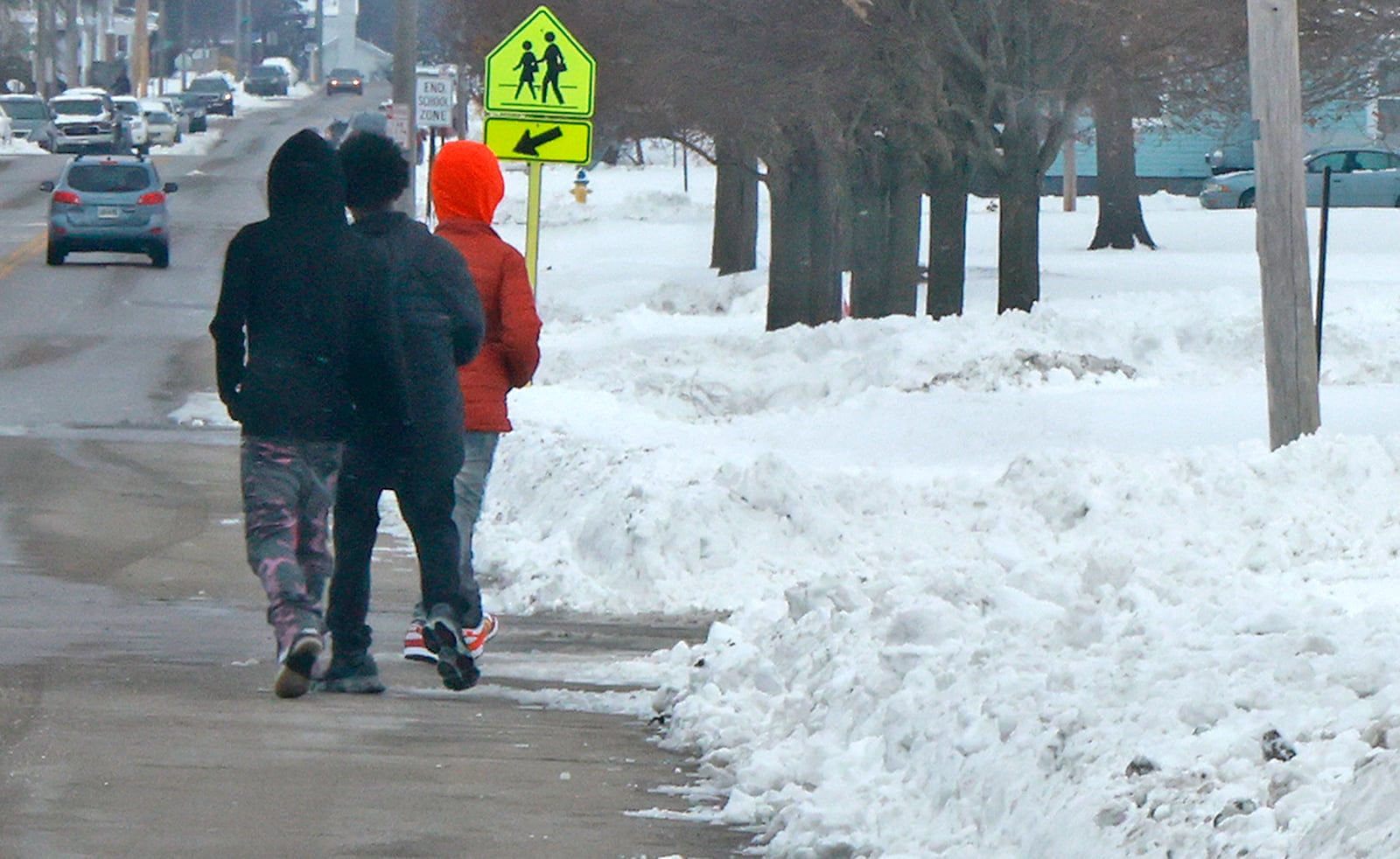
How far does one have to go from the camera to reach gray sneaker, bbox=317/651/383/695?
7945mm

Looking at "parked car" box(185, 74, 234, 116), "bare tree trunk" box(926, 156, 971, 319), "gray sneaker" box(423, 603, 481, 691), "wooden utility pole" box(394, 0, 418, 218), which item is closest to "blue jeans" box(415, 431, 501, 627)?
"gray sneaker" box(423, 603, 481, 691)

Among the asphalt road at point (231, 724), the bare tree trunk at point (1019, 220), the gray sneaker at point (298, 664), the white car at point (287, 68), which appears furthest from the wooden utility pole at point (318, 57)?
the gray sneaker at point (298, 664)

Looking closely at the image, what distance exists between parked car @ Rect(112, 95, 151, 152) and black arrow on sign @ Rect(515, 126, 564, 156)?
5342 cm

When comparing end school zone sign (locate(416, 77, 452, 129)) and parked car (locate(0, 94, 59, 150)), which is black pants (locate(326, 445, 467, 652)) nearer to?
end school zone sign (locate(416, 77, 452, 129))

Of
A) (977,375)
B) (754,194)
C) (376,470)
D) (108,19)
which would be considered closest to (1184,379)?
(977,375)

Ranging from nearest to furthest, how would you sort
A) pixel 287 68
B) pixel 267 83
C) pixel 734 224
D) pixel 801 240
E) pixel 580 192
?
→ 1. pixel 801 240
2. pixel 734 224
3. pixel 580 192
4. pixel 267 83
5. pixel 287 68

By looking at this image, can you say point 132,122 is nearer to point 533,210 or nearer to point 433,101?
point 433,101

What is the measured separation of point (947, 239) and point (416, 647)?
16.1m

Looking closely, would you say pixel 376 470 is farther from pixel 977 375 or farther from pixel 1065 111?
pixel 1065 111

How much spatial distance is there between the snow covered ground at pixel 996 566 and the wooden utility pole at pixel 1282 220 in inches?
20.1

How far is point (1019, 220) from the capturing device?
2306 cm

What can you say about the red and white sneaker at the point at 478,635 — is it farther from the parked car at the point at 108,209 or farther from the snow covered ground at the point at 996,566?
the parked car at the point at 108,209

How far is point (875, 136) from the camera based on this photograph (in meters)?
24.3

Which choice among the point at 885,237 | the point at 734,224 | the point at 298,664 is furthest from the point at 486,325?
the point at 734,224
